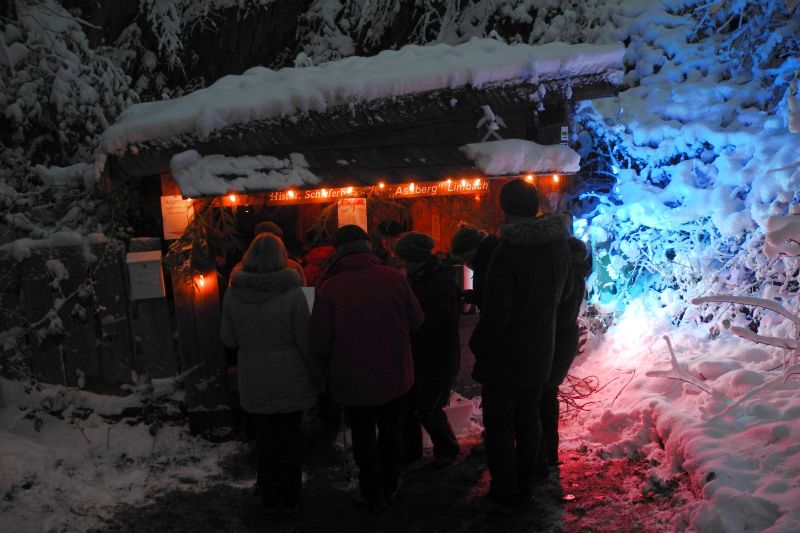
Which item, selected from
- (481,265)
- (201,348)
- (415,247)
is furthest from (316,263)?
(481,265)

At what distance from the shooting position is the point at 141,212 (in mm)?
7887

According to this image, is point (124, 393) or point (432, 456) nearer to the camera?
point (432, 456)

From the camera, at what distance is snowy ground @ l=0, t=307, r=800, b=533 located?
12.8 feet

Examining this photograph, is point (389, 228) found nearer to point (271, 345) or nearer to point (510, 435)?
point (271, 345)

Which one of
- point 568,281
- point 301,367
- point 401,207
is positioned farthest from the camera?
point 401,207

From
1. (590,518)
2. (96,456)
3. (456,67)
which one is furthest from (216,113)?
(590,518)

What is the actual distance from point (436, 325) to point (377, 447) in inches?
44.5

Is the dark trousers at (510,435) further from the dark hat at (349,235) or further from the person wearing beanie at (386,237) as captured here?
the person wearing beanie at (386,237)

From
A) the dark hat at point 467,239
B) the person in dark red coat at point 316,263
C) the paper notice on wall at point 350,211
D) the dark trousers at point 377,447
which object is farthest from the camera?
the paper notice on wall at point 350,211

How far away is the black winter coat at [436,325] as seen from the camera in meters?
4.88

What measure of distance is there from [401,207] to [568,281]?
3.16m

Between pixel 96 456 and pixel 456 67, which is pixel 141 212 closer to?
pixel 96 456

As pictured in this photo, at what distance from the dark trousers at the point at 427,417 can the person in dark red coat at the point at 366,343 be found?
0.60 metres

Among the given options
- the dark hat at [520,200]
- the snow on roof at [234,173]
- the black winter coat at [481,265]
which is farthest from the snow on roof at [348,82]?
the dark hat at [520,200]
